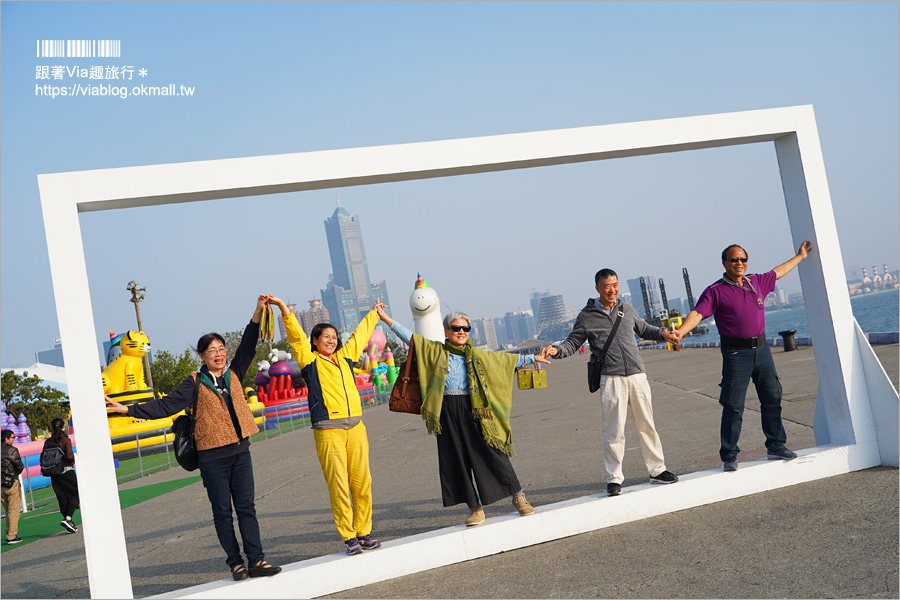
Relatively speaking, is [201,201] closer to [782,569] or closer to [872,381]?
[782,569]

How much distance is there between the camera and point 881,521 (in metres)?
4.50

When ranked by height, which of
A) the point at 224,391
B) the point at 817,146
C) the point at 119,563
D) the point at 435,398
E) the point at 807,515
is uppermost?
the point at 817,146

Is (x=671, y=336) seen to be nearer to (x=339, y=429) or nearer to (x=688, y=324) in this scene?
(x=688, y=324)

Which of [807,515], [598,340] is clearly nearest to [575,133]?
[598,340]

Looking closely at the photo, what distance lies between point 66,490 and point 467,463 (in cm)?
659

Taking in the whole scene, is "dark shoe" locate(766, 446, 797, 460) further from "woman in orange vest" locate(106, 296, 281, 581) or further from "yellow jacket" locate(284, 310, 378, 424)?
"woman in orange vest" locate(106, 296, 281, 581)

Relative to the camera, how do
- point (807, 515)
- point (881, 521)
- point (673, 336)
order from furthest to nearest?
point (673, 336), point (807, 515), point (881, 521)

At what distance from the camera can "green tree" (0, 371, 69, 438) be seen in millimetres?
40000

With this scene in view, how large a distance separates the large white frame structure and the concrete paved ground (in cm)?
16

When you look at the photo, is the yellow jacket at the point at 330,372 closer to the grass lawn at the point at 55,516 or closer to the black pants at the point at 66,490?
the black pants at the point at 66,490

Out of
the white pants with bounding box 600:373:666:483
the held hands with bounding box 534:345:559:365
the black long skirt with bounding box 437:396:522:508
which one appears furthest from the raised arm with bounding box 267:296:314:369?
the white pants with bounding box 600:373:666:483

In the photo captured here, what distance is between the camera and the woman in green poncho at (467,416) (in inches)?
203

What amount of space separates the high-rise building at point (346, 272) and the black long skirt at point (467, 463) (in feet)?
84.8

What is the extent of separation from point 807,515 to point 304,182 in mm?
4364
